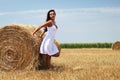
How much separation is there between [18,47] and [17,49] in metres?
0.07

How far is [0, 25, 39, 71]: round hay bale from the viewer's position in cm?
1133

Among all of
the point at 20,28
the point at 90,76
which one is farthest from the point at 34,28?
the point at 90,76

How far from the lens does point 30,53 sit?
11.4 metres

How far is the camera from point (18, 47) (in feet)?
Answer: 38.0

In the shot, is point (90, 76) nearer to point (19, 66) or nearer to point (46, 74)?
point (46, 74)

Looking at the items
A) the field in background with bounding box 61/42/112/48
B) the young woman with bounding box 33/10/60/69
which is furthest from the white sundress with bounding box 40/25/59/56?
the field in background with bounding box 61/42/112/48

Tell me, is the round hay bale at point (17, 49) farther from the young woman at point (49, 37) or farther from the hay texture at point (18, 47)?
the young woman at point (49, 37)

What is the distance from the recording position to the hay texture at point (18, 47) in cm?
1132

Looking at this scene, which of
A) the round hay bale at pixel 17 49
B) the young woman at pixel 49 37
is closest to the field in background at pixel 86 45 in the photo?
the round hay bale at pixel 17 49

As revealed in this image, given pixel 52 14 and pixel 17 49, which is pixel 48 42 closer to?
pixel 52 14

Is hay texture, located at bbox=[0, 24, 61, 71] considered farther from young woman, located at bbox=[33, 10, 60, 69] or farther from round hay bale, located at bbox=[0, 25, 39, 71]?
young woman, located at bbox=[33, 10, 60, 69]

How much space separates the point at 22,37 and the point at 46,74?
6.33 ft

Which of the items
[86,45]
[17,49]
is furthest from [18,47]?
[86,45]

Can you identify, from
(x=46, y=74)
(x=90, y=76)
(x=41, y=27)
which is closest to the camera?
(x=90, y=76)
